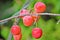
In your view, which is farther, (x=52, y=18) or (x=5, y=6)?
(x=5, y=6)

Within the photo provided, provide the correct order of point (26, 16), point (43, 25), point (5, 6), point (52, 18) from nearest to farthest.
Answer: point (26, 16) < point (43, 25) < point (52, 18) < point (5, 6)

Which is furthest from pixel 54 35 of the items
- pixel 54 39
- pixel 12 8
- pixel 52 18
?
pixel 12 8

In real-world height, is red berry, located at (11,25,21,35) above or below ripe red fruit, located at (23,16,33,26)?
below

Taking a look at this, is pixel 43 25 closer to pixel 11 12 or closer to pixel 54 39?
pixel 54 39

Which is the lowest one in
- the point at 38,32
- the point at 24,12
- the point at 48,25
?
the point at 48,25

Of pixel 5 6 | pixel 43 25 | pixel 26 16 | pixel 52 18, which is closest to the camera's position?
pixel 26 16

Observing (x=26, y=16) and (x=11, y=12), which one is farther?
(x=11, y=12)

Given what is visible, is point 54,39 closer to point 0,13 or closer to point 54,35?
point 54,35

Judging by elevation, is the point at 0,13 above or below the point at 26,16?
below

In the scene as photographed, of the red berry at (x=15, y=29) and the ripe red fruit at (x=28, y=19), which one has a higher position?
the ripe red fruit at (x=28, y=19)

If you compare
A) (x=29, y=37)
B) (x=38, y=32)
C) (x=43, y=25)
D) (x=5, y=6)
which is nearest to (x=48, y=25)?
(x=43, y=25)
